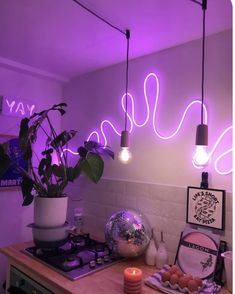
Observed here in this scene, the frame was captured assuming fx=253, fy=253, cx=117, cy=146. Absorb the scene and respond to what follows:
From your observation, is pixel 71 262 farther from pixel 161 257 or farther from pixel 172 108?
pixel 172 108

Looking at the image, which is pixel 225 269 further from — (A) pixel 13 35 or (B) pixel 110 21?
(A) pixel 13 35

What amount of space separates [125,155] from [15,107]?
1076 mm

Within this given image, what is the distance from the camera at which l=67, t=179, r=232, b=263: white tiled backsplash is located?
157 centimetres

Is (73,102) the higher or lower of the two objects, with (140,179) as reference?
higher

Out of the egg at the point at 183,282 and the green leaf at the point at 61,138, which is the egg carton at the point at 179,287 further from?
the green leaf at the point at 61,138

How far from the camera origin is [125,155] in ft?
5.85

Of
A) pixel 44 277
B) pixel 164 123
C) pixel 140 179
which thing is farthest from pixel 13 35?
pixel 44 277

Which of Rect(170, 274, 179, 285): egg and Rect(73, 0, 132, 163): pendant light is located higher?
Rect(73, 0, 132, 163): pendant light

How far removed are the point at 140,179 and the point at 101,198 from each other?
0.42m

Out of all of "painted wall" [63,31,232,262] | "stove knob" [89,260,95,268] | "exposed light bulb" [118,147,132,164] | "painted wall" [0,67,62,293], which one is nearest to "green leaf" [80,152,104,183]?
"exposed light bulb" [118,147,132,164]

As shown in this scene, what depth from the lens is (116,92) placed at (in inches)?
79.4

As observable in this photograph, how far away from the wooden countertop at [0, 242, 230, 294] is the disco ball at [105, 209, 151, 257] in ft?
0.31

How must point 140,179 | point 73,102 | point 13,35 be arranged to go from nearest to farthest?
1. point 13,35
2. point 140,179
3. point 73,102

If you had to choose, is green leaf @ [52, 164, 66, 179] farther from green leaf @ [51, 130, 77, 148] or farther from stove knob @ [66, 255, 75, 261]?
stove knob @ [66, 255, 75, 261]
